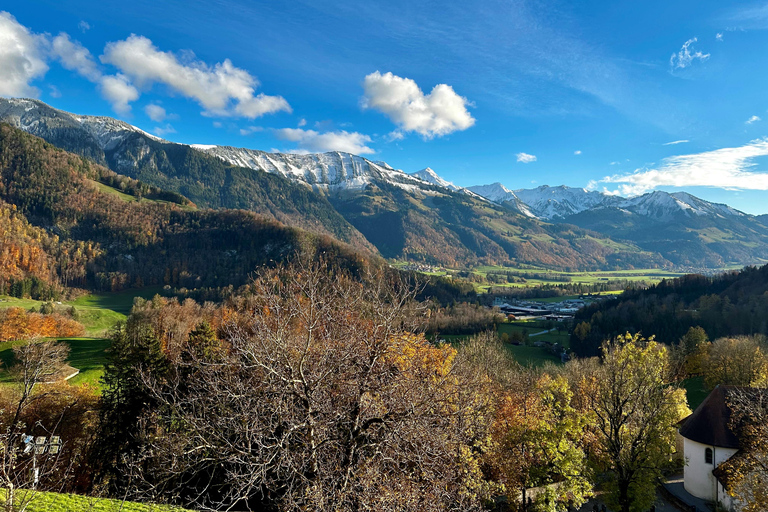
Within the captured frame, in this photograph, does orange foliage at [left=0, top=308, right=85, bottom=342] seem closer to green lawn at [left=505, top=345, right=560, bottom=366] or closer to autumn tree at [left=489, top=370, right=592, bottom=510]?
autumn tree at [left=489, top=370, right=592, bottom=510]

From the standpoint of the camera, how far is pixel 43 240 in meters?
158

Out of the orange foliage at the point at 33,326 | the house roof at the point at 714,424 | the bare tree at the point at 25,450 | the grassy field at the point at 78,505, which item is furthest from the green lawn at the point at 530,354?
the orange foliage at the point at 33,326

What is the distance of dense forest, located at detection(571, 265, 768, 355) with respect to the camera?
301 feet

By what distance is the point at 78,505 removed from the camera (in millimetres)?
15820

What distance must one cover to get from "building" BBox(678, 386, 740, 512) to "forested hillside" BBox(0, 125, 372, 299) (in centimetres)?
11454

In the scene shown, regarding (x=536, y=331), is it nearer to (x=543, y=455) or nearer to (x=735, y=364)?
(x=735, y=364)

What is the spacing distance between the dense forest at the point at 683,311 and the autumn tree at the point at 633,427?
70.8m

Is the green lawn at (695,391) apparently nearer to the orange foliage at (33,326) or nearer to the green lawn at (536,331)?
the green lawn at (536,331)

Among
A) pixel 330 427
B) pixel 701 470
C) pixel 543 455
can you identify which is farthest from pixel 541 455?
pixel 701 470

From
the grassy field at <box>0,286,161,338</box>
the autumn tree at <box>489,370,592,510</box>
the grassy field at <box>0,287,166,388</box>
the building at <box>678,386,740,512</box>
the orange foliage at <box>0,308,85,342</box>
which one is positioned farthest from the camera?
the grassy field at <box>0,286,161,338</box>

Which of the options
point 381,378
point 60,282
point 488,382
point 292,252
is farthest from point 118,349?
point 60,282

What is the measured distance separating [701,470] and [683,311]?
311 ft

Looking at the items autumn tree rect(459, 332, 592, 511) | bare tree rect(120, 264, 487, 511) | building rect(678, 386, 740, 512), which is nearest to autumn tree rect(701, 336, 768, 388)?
building rect(678, 386, 740, 512)

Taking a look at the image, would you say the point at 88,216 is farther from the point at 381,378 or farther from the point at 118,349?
the point at 381,378
